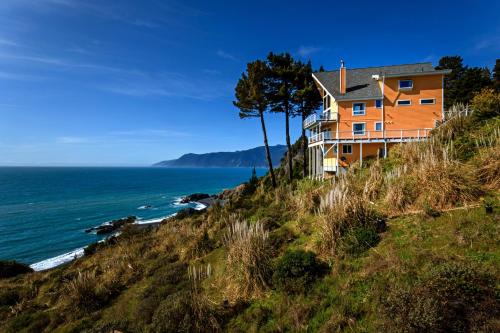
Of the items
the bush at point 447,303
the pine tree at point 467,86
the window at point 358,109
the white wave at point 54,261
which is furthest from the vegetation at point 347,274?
the pine tree at point 467,86

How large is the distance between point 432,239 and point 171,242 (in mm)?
12734

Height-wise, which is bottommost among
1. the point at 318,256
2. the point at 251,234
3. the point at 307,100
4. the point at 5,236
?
the point at 5,236

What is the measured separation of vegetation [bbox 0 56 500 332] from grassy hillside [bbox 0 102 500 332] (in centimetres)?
3

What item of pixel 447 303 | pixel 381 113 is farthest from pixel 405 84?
pixel 447 303

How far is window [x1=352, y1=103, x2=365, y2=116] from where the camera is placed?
2483cm

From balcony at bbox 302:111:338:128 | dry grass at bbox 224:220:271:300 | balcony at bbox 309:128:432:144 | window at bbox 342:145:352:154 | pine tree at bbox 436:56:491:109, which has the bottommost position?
dry grass at bbox 224:220:271:300

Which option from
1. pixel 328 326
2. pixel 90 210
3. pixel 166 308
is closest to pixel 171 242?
pixel 166 308

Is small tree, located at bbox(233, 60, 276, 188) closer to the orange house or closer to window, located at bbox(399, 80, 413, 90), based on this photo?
the orange house

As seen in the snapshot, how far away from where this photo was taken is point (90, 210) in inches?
1767

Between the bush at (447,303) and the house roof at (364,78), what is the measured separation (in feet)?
73.8

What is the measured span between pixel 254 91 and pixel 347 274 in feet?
72.9

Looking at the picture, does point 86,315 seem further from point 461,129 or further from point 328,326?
point 461,129

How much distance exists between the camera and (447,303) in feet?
14.1

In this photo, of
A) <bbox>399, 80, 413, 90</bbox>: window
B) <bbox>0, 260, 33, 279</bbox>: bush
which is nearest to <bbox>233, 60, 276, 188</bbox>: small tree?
<bbox>399, 80, 413, 90</bbox>: window
